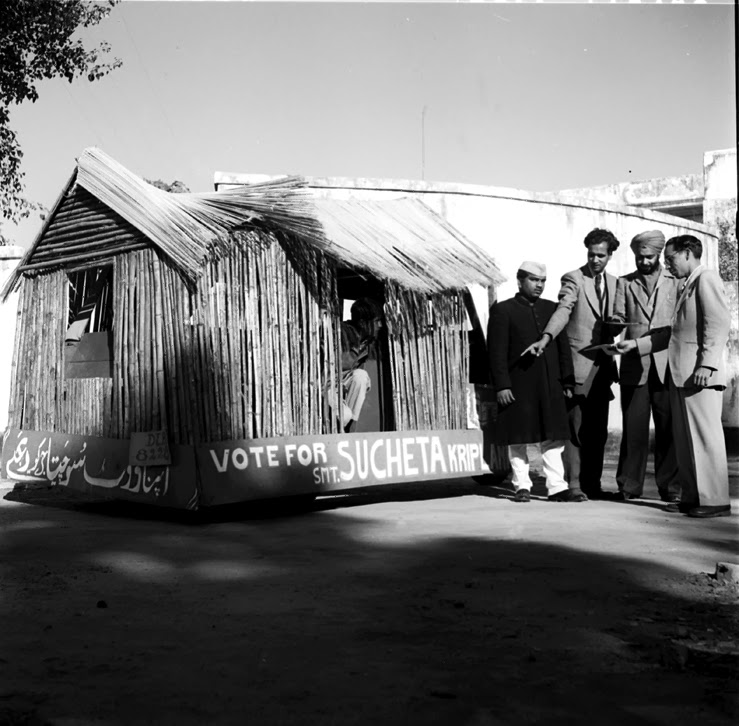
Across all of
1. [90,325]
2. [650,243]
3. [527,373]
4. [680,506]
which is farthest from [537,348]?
[90,325]

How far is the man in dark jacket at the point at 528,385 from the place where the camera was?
7.93m

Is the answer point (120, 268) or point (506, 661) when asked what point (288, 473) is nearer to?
point (120, 268)

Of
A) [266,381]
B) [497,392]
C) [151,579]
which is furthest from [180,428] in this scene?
[497,392]

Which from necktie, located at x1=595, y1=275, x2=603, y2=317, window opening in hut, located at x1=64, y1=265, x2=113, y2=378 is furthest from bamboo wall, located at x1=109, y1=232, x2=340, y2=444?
necktie, located at x1=595, y1=275, x2=603, y2=317

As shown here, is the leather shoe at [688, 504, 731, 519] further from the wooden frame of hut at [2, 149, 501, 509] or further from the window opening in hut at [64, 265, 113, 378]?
the window opening in hut at [64, 265, 113, 378]

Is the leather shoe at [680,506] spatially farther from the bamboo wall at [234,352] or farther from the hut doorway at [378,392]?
the hut doorway at [378,392]

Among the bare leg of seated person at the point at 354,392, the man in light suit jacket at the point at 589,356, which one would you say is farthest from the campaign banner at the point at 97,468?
the man in light suit jacket at the point at 589,356

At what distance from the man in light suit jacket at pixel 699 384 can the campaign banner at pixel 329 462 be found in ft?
5.59

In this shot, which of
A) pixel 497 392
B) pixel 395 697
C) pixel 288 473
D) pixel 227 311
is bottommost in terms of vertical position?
pixel 395 697

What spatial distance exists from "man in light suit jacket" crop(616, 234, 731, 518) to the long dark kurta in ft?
3.42

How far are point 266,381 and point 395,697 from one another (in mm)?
4126

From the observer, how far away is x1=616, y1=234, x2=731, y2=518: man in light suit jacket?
270 inches

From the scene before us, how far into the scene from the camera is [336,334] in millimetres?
7488

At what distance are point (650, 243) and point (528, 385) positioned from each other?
1.45 m
